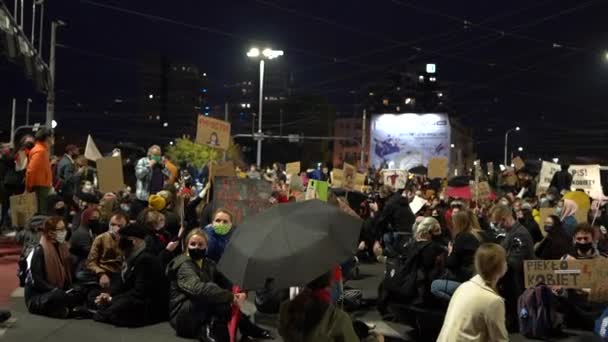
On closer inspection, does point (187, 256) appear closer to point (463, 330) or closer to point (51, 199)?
point (463, 330)

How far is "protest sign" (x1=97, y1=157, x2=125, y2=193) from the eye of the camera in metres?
12.1

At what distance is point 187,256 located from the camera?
7793 millimetres

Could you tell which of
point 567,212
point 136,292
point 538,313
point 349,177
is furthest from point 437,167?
point 136,292

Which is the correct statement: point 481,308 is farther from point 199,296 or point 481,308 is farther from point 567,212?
point 567,212

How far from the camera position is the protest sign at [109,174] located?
1210 centimetres

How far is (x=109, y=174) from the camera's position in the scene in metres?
12.2

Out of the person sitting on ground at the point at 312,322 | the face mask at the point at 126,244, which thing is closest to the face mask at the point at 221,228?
the face mask at the point at 126,244

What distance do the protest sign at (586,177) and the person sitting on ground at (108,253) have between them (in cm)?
1150

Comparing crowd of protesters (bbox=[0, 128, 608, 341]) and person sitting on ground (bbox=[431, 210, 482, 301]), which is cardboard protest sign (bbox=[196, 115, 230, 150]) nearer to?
crowd of protesters (bbox=[0, 128, 608, 341])

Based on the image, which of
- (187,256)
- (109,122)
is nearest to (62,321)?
(187,256)

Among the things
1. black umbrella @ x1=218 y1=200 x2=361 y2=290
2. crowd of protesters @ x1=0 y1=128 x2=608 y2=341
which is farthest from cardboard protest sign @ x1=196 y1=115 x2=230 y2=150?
black umbrella @ x1=218 y1=200 x2=361 y2=290

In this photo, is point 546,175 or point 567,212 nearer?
point 567,212

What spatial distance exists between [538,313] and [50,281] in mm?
6086

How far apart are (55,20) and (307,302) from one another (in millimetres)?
26334
